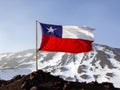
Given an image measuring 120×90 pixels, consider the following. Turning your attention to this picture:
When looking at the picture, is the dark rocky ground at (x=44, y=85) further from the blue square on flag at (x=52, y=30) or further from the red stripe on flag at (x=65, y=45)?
the blue square on flag at (x=52, y=30)

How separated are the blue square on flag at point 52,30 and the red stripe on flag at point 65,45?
35 centimetres

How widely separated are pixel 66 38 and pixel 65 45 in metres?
0.87

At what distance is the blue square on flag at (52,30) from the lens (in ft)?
101

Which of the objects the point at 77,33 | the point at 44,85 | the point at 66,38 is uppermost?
the point at 77,33

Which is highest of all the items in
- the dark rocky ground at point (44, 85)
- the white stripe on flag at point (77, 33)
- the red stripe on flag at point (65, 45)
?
the white stripe on flag at point (77, 33)

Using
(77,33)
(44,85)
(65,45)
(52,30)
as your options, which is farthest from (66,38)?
(44,85)

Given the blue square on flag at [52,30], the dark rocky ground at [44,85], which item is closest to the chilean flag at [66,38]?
the blue square on flag at [52,30]

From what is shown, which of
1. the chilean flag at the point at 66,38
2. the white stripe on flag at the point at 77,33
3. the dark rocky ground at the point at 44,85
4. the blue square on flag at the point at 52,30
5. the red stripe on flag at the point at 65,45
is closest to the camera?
the dark rocky ground at the point at 44,85

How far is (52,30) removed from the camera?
31250mm

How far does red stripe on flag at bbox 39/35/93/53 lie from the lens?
30450 millimetres

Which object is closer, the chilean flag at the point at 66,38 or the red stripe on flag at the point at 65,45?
the red stripe on flag at the point at 65,45

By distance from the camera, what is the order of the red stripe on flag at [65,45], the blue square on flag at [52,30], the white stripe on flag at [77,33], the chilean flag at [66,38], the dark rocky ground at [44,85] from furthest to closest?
the white stripe on flag at [77,33] → the blue square on flag at [52,30] → the chilean flag at [66,38] → the red stripe on flag at [65,45] → the dark rocky ground at [44,85]

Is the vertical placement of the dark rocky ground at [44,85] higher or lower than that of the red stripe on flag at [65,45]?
lower

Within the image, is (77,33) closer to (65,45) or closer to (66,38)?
(66,38)
